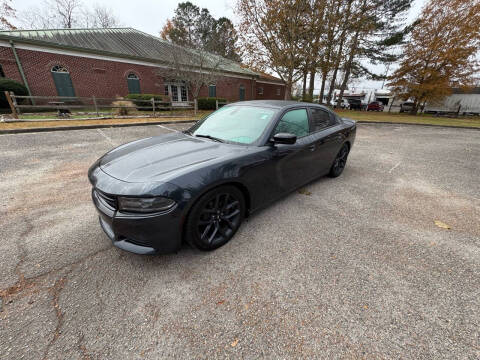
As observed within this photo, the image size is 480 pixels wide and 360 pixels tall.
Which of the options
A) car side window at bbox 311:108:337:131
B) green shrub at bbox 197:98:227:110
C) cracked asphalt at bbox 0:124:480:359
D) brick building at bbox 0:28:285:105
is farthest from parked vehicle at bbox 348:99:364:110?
cracked asphalt at bbox 0:124:480:359

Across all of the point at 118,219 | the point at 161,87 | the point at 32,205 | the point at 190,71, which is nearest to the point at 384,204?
the point at 118,219

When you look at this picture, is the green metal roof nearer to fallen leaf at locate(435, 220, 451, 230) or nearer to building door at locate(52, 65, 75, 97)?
building door at locate(52, 65, 75, 97)

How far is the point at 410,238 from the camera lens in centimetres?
243

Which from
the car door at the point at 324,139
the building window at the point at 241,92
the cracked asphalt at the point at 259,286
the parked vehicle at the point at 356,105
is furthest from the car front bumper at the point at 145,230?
the parked vehicle at the point at 356,105

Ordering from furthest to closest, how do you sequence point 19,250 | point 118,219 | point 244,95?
point 244,95, point 19,250, point 118,219

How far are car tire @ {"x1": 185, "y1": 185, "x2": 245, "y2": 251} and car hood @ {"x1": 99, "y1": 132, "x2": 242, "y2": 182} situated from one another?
0.36m

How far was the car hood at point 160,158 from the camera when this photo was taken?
6.04 feet

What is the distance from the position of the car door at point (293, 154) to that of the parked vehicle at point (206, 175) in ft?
0.04

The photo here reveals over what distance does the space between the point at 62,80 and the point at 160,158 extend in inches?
719

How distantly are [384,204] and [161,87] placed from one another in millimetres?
20126

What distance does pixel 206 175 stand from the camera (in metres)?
1.88

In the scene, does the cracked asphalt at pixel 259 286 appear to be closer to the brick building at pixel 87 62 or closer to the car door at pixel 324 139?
the car door at pixel 324 139

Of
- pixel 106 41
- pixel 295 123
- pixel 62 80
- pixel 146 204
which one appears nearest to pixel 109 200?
pixel 146 204

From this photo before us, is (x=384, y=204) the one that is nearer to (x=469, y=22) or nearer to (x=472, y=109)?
(x=469, y=22)
